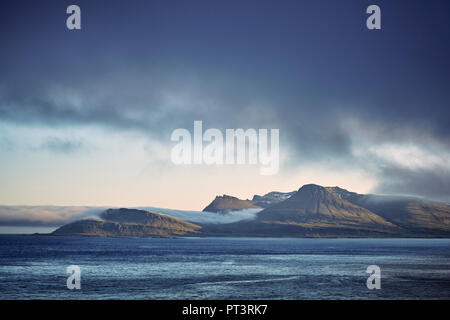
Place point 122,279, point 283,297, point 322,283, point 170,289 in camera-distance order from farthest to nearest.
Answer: point 122,279, point 322,283, point 170,289, point 283,297

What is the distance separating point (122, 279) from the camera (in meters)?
82.9

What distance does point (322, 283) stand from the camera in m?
75.7

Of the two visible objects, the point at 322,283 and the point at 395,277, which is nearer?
the point at 322,283
